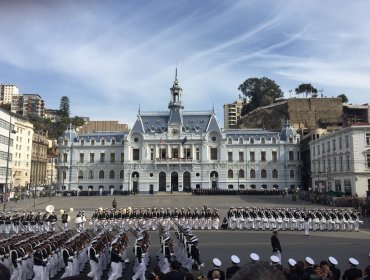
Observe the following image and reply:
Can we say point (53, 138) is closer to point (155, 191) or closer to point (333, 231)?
point (155, 191)

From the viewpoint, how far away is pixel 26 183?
256 feet

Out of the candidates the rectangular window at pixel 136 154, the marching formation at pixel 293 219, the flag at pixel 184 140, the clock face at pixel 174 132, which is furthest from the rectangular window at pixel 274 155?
the marching formation at pixel 293 219

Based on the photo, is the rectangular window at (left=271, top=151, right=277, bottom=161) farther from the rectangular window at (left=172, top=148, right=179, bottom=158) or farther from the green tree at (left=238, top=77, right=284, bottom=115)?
the green tree at (left=238, top=77, right=284, bottom=115)

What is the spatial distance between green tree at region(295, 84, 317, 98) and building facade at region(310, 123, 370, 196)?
4970 cm

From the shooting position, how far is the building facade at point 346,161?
1850 inches

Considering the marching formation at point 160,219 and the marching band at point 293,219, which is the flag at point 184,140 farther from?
the marching band at point 293,219

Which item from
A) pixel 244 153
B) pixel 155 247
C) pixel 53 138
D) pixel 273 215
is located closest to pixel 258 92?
pixel 244 153

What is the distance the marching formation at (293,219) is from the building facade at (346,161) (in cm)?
2005

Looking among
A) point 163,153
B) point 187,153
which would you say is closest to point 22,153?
point 163,153

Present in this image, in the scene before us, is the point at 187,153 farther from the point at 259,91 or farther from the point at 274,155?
the point at 259,91

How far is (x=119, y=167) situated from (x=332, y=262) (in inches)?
2679

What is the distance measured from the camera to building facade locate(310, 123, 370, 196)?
4700 centimetres

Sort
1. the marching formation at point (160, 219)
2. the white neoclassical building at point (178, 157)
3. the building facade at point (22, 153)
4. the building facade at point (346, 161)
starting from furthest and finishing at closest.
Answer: the building facade at point (22, 153), the white neoclassical building at point (178, 157), the building facade at point (346, 161), the marching formation at point (160, 219)

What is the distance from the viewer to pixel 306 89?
4208 inches
